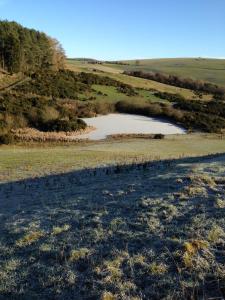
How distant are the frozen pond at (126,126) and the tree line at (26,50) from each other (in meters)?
30.6

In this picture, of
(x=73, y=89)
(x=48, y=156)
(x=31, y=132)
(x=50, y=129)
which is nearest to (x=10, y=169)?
(x=48, y=156)

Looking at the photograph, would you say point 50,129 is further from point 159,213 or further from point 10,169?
point 159,213

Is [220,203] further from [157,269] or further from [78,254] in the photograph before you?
[78,254]

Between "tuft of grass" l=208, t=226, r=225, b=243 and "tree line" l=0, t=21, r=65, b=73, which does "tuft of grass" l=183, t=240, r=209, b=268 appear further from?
"tree line" l=0, t=21, r=65, b=73

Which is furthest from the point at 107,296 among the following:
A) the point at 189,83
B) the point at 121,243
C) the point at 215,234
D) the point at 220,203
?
the point at 189,83

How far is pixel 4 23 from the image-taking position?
100188 mm

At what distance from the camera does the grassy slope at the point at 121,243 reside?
7680mm

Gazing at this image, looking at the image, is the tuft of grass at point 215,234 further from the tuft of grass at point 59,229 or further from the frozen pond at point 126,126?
the frozen pond at point 126,126

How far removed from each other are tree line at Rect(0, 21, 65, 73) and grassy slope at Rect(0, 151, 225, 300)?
76638mm

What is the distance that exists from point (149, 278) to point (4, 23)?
99.8 metres

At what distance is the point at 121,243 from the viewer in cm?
924

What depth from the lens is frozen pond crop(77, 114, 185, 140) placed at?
172ft

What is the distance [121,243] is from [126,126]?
47578mm

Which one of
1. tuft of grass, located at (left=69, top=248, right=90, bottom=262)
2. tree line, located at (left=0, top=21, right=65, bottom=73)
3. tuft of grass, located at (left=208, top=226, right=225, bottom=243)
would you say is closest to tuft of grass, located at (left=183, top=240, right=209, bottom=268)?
tuft of grass, located at (left=208, top=226, right=225, bottom=243)
